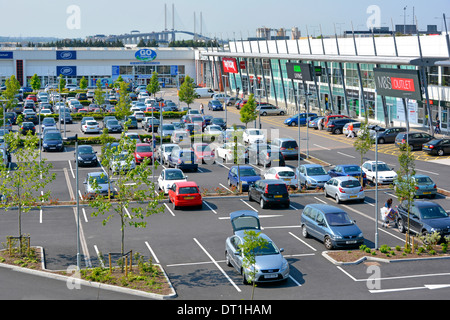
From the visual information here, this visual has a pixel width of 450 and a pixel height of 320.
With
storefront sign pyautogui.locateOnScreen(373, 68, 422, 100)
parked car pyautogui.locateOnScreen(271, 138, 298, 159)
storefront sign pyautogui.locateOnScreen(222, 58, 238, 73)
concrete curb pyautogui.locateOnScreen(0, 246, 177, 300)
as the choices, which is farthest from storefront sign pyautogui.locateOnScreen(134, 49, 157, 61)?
concrete curb pyautogui.locateOnScreen(0, 246, 177, 300)

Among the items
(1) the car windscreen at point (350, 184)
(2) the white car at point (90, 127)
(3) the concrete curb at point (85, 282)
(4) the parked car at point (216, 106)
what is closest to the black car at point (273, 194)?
(1) the car windscreen at point (350, 184)

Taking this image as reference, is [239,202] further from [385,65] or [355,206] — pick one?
[385,65]

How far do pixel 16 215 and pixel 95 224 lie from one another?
4412 millimetres

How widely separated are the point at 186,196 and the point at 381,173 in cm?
1244

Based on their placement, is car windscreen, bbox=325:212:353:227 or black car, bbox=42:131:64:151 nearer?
car windscreen, bbox=325:212:353:227

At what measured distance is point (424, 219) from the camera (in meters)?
27.9

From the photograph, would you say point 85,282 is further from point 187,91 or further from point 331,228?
point 187,91

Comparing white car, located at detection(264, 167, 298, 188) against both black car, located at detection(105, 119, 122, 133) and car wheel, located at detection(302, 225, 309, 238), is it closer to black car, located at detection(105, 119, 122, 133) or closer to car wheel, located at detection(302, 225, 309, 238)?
car wheel, located at detection(302, 225, 309, 238)

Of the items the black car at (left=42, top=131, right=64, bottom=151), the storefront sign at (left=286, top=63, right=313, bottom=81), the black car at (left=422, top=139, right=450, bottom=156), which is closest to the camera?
the black car at (left=422, top=139, right=450, bottom=156)

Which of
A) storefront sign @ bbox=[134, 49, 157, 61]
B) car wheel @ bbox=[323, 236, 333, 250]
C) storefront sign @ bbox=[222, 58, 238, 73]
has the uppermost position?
storefront sign @ bbox=[134, 49, 157, 61]

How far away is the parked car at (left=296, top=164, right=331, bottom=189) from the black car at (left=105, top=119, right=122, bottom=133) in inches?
1052

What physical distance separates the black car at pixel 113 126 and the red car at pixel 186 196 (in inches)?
1160

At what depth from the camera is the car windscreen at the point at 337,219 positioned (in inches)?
1059

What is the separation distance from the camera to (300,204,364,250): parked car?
2620cm
